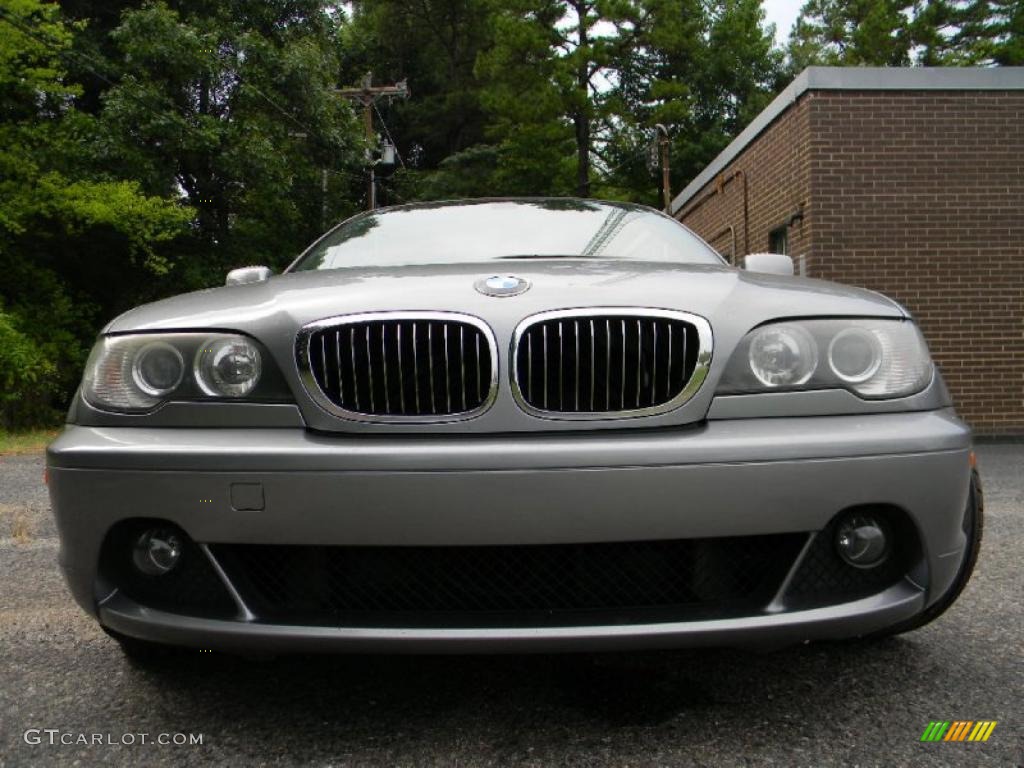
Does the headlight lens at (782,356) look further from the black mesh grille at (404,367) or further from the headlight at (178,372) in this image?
the headlight at (178,372)

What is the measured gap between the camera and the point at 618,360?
1.80 meters

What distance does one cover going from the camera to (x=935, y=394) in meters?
1.89

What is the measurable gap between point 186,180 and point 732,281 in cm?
2026

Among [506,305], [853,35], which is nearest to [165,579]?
[506,305]

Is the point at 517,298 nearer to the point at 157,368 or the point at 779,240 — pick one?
the point at 157,368

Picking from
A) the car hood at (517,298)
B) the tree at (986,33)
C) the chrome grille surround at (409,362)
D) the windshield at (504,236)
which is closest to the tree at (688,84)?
the tree at (986,33)

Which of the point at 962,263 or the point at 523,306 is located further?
the point at 962,263

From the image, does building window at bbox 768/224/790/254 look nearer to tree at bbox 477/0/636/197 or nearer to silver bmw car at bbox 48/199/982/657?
silver bmw car at bbox 48/199/982/657

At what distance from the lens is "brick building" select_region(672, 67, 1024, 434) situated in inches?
331

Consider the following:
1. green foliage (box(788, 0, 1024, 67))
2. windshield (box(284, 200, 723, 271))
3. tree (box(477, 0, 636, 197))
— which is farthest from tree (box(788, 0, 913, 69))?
windshield (box(284, 200, 723, 271))

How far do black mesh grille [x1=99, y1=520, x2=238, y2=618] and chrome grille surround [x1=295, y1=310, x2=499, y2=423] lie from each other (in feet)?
1.38

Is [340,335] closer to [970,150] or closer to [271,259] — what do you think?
[970,150]

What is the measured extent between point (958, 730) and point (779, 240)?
8.83m

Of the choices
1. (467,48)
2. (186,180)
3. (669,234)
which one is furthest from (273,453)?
(467,48)
